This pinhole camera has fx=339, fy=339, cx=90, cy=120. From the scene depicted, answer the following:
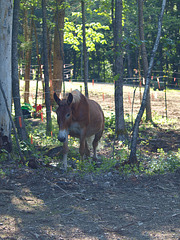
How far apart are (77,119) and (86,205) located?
119 inches

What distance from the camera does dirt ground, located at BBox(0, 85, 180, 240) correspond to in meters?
4.67

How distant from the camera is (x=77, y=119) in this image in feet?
27.5

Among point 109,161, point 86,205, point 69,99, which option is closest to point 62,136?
point 69,99

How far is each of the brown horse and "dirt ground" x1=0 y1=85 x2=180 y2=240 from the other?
983 millimetres

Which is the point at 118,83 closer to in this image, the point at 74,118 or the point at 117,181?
the point at 74,118

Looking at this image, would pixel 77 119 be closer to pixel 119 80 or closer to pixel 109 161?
pixel 109 161

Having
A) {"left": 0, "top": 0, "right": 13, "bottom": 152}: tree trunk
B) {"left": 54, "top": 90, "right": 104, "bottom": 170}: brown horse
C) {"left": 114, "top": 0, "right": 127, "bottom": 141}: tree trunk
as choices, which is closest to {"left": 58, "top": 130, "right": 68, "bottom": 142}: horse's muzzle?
{"left": 54, "top": 90, "right": 104, "bottom": 170}: brown horse

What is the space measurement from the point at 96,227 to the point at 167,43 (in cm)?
478

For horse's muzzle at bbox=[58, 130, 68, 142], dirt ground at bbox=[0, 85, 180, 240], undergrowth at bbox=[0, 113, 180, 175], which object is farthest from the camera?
undergrowth at bbox=[0, 113, 180, 175]

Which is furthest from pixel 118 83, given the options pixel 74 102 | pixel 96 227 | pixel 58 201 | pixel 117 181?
pixel 96 227

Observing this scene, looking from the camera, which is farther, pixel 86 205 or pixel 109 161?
pixel 109 161

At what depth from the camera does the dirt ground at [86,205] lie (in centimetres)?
467

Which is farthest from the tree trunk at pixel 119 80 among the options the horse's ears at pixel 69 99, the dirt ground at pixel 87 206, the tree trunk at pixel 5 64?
the dirt ground at pixel 87 206

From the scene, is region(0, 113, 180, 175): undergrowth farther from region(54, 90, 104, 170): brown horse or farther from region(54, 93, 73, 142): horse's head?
region(54, 93, 73, 142): horse's head
